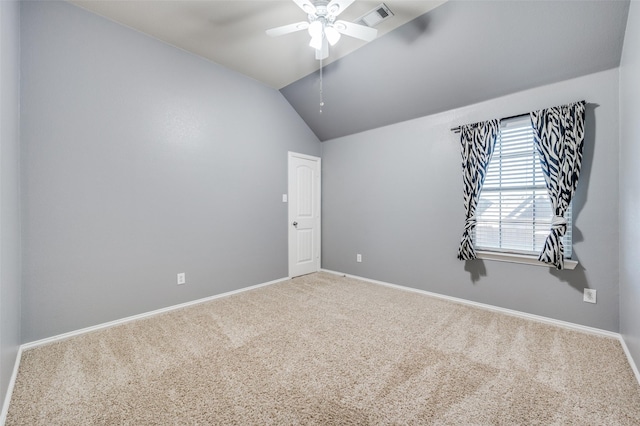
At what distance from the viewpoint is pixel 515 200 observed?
2840mm

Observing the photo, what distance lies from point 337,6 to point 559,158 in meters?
2.40

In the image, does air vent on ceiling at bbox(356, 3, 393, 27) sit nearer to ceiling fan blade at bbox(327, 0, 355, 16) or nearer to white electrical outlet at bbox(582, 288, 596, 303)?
ceiling fan blade at bbox(327, 0, 355, 16)

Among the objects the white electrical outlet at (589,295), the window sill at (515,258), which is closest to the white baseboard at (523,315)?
the white electrical outlet at (589,295)

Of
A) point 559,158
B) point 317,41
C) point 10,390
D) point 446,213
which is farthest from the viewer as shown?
point 446,213

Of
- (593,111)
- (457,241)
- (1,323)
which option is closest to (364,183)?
(457,241)

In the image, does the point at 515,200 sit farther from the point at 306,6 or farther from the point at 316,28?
the point at 306,6

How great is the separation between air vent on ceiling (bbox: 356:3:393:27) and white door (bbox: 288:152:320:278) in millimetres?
2135

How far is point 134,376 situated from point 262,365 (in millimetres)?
841

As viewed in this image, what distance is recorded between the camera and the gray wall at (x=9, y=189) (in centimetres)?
154

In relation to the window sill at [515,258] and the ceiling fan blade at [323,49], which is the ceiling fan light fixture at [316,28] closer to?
the ceiling fan blade at [323,49]

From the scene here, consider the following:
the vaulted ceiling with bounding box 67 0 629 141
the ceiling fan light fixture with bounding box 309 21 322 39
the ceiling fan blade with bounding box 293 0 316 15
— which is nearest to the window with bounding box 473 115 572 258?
the vaulted ceiling with bounding box 67 0 629 141

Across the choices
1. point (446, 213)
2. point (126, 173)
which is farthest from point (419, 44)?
point (126, 173)

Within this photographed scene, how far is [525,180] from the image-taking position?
277 cm

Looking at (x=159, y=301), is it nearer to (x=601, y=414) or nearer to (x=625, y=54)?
(x=601, y=414)
